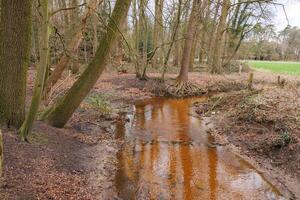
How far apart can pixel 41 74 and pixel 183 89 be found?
12242 millimetres

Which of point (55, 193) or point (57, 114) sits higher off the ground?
point (57, 114)

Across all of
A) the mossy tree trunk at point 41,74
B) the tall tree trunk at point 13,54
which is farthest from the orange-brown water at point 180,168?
the tall tree trunk at point 13,54

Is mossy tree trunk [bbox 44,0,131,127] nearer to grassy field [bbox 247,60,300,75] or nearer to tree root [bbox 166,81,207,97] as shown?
tree root [bbox 166,81,207,97]

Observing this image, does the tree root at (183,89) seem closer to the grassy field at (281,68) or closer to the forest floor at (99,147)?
the forest floor at (99,147)

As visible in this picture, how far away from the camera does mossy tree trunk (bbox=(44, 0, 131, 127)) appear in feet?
23.5

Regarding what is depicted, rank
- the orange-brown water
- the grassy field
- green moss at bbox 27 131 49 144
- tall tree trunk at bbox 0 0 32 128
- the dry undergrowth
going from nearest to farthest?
tall tree trunk at bbox 0 0 32 128 < the orange-brown water < green moss at bbox 27 131 49 144 < the dry undergrowth < the grassy field

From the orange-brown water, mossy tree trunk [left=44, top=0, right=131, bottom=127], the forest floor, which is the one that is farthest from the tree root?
mossy tree trunk [left=44, top=0, right=131, bottom=127]

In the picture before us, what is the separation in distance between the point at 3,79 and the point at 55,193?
2513mm

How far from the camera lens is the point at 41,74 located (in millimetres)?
5531

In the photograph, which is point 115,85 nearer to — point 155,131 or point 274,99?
point 155,131

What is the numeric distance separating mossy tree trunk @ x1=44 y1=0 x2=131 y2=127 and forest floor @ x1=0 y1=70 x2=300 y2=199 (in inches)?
15.3

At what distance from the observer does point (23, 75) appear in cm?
586

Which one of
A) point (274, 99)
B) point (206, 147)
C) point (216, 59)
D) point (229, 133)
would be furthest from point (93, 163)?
point (216, 59)

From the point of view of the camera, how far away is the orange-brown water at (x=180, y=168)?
5684mm
